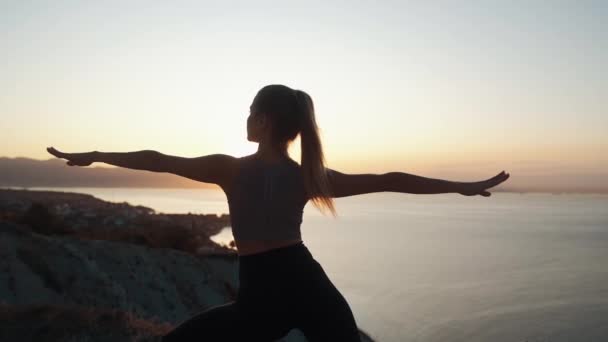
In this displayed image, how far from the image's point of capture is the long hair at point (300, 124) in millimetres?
2770

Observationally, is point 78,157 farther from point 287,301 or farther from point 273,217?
point 287,301

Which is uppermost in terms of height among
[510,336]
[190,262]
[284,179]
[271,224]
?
[284,179]

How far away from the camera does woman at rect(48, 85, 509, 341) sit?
2.71 m

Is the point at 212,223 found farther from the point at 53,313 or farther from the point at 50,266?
the point at 53,313

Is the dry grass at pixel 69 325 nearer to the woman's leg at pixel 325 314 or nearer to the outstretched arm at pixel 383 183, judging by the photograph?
the woman's leg at pixel 325 314

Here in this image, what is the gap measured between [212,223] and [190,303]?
7266 centimetres

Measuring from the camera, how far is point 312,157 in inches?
109

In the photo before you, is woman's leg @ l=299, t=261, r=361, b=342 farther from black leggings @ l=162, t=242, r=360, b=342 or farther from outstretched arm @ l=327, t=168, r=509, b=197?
outstretched arm @ l=327, t=168, r=509, b=197

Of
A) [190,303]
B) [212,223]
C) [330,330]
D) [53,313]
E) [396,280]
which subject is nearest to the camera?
[330,330]

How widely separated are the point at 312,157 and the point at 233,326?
2.95 feet

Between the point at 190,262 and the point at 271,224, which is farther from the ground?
the point at 271,224

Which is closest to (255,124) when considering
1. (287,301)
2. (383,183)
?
(383,183)

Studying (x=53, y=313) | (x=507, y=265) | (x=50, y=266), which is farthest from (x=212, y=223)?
(x=53, y=313)

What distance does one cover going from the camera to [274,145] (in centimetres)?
284
